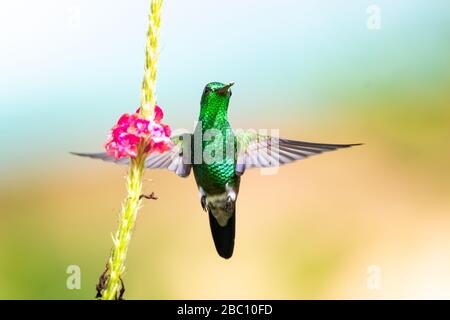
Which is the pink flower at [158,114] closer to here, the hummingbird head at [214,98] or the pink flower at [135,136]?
the pink flower at [135,136]

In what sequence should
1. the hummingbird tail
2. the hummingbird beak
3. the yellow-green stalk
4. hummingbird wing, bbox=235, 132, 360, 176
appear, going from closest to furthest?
1. the yellow-green stalk
2. hummingbird wing, bbox=235, 132, 360, 176
3. the hummingbird beak
4. the hummingbird tail

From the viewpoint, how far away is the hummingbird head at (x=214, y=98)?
2.99 metres

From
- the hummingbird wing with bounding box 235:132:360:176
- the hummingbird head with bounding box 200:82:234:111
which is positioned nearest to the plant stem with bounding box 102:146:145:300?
the hummingbird wing with bounding box 235:132:360:176

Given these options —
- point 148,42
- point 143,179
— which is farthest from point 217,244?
point 148,42

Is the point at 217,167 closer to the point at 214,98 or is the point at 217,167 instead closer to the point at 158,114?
the point at 214,98

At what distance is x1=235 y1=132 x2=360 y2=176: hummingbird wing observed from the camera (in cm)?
276

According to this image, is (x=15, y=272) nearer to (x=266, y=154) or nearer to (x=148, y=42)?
(x=266, y=154)

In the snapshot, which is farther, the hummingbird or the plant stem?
the hummingbird

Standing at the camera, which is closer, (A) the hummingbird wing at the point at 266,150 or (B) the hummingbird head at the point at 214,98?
(A) the hummingbird wing at the point at 266,150

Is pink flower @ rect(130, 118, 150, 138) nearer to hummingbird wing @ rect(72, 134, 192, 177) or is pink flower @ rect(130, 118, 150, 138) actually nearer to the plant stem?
the plant stem

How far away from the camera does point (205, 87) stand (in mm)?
3031

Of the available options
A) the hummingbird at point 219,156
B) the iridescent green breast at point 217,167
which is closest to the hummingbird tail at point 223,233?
the hummingbird at point 219,156

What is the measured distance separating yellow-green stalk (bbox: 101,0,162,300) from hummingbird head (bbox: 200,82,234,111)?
1230 mm

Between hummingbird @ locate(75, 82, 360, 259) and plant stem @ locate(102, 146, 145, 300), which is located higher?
hummingbird @ locate(75, 82, 360, 259)
